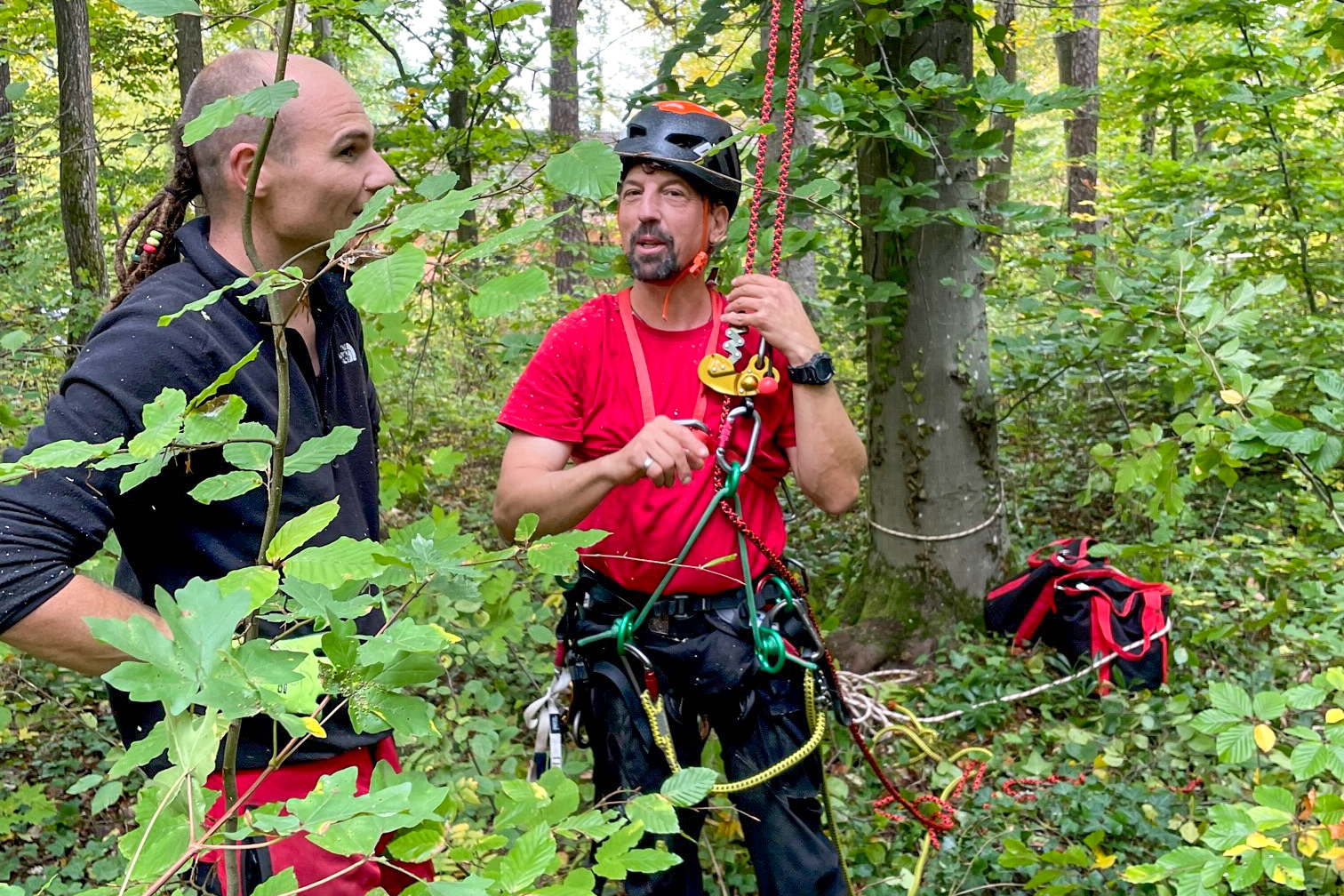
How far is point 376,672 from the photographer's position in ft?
3.49

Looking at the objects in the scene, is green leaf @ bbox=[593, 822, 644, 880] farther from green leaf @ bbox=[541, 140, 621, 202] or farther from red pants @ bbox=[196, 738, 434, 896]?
Result: green leaf @ bbox=[541, 140, 621, 202]

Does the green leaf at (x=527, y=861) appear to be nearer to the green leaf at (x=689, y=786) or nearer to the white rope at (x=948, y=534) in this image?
the green leaf at (x=689, y=786)

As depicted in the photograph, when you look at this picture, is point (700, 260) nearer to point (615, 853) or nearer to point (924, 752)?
point (615, 853)

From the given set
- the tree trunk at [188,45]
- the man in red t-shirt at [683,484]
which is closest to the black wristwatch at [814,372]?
the man in red t-shirt at [683,484]

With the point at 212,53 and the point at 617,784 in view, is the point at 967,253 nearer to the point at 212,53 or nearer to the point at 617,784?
the point at 617,784

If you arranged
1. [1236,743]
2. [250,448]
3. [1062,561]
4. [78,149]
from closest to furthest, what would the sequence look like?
1. [250,448]
2. [1236,743]
3. [1062,561]
4. [78,149]

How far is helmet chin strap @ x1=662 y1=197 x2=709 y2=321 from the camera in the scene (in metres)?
2.68

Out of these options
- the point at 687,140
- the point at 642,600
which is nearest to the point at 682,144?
the point at 687,140

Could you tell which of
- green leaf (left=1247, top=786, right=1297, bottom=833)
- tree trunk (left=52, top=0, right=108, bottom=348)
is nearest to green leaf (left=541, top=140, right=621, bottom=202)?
green leaf (left=1247, top=786, right=1297, bottom=833)

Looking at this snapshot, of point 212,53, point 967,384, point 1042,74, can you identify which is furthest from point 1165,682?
point 1042,74

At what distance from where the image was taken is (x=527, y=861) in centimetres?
110

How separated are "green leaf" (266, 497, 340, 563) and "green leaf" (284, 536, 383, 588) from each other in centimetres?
1

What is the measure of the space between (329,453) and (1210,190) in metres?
6.34

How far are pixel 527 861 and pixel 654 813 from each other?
0.40 meters
